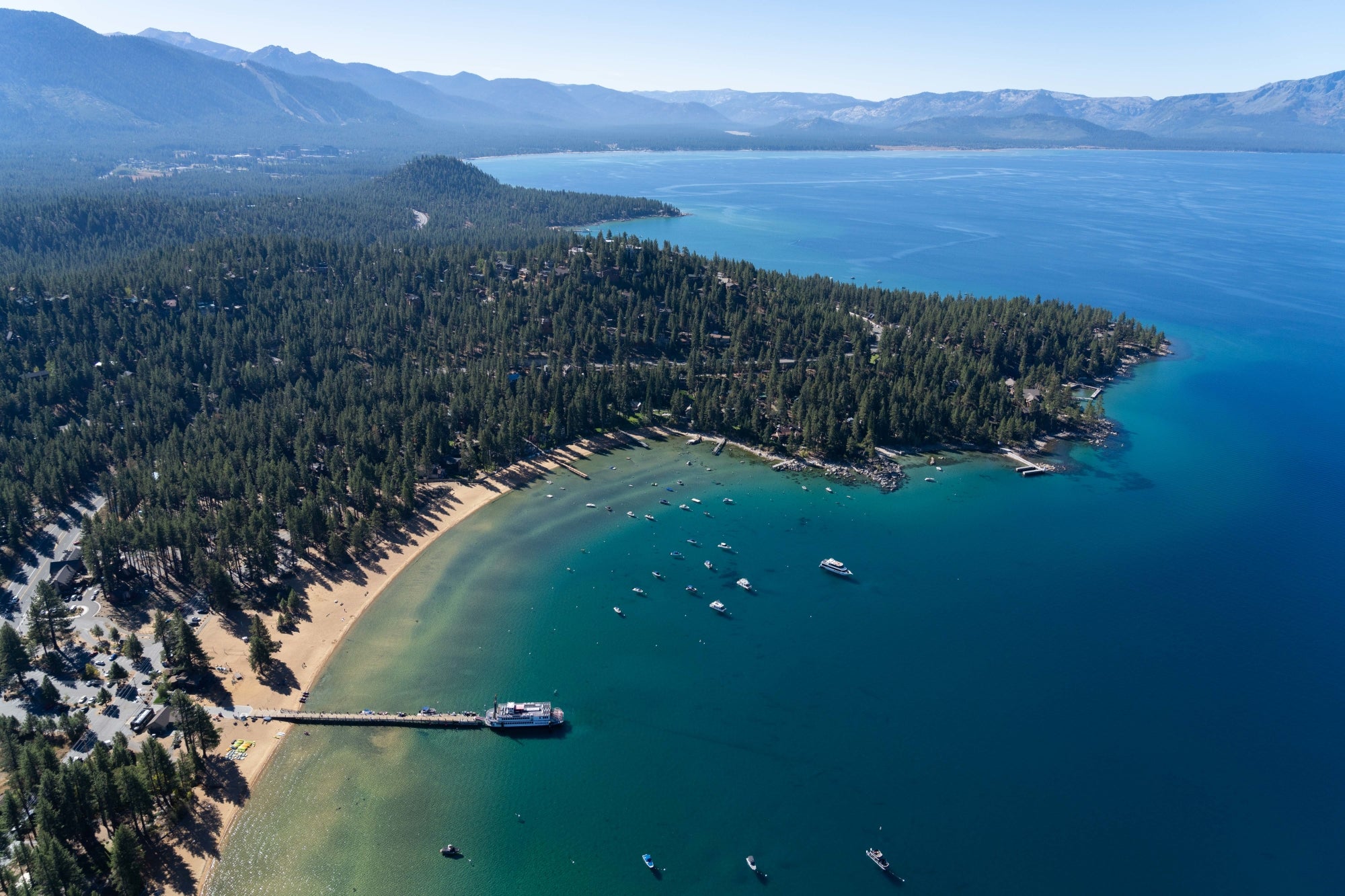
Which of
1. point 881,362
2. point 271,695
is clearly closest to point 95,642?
point 271,695

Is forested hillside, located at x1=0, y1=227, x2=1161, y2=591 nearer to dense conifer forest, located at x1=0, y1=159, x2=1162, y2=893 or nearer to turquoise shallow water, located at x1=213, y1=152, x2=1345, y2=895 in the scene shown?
dense conifer forest, located at x1=0, y1=159, x2=1162, y2=893

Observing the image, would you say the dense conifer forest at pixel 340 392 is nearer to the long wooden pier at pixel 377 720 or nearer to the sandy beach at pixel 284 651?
the sandy beach at pixel 284 651

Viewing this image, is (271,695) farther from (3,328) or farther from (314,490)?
(3,328)

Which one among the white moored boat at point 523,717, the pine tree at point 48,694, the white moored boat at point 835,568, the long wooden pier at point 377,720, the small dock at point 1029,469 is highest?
the small dock at point 1029,469

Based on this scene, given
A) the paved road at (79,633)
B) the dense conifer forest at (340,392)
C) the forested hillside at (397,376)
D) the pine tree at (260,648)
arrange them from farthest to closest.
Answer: the forested hillside at (397,376)
the pine tree at (260,648)
the dense conifer forest at (340,392)
the paved road at (79,633)

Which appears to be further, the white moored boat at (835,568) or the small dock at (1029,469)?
the small dock at (1029,469)

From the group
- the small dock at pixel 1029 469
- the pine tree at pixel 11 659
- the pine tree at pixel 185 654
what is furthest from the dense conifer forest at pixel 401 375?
the pine tree at pixel 11 659
